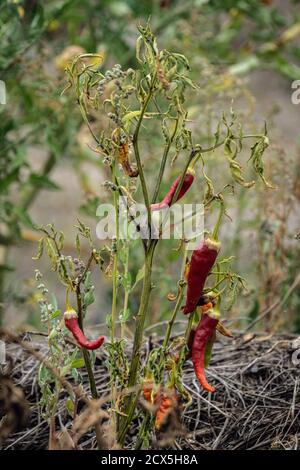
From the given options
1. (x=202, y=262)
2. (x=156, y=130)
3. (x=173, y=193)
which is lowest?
(x=202, y=262)

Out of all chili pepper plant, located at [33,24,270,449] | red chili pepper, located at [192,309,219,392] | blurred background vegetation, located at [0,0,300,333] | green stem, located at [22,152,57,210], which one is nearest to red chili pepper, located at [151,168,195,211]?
chili pepper plant, located at [33,24,270,449]

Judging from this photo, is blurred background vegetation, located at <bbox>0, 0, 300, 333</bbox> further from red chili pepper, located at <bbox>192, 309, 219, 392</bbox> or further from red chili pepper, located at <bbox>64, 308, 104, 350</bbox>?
red chili pepper, located at <bbox>64, 308, 104, 350</bbox>

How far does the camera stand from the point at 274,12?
3.43 meters

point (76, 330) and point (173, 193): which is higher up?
point (173, 193)

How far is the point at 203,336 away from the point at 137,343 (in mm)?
112

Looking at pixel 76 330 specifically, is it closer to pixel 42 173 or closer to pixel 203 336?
pixel 203 336

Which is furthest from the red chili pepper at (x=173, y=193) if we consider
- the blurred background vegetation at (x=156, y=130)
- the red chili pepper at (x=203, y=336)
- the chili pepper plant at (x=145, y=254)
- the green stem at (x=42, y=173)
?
the green stem at (x=42, y=173)

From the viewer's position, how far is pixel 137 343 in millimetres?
1439

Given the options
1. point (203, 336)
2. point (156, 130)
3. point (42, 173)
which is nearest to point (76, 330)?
point (203, 336)

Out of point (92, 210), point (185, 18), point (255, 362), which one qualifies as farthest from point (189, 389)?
point (185, 18)

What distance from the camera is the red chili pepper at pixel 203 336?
1.45 metres

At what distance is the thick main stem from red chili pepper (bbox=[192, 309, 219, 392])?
0.32 feet
